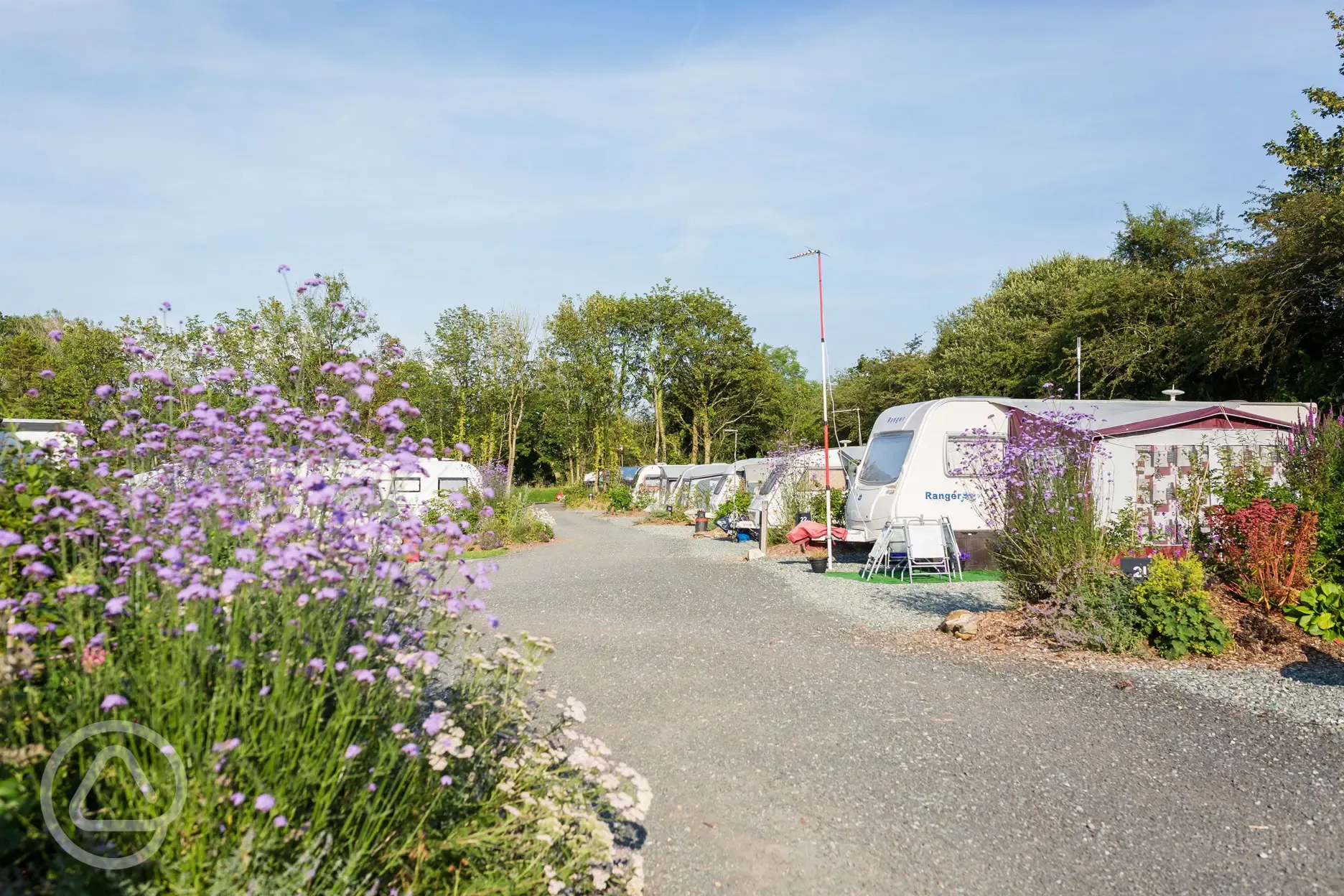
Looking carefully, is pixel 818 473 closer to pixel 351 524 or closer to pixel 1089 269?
pixel 351 524

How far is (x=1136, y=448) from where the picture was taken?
12.5m

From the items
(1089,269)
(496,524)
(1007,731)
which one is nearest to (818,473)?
(496,524)

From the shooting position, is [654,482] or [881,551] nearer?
[881,551]

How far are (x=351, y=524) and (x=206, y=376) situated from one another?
916 mm

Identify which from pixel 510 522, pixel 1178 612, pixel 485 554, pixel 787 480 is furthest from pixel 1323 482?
pixel 510 522

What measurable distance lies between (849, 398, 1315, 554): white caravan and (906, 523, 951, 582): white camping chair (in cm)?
49

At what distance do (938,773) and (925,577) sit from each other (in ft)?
28.2

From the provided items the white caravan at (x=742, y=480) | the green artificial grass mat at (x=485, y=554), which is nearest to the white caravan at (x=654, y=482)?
the white caravan at (x=742, y=480)

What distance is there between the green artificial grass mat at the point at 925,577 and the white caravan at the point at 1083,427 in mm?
657

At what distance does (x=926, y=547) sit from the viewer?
12.9m

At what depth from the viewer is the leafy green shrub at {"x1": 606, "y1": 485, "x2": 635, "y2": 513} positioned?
38.3m

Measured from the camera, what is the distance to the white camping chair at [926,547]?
42.0 feet

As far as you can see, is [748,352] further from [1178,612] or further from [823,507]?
[1178,612]

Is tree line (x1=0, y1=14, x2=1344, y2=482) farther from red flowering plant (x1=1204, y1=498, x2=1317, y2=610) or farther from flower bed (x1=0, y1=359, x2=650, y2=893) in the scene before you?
red flowering plant (x1=1204, y1=498, x2=1317, y2=610)
